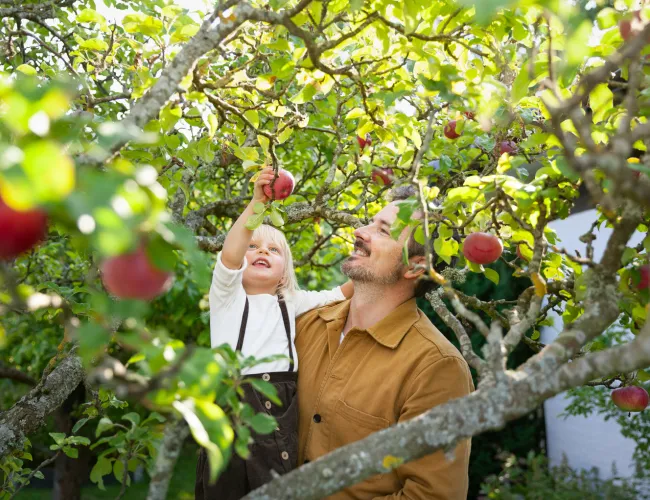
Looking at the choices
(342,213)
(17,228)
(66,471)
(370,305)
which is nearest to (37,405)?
(370,305)

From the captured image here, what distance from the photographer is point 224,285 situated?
271 cm

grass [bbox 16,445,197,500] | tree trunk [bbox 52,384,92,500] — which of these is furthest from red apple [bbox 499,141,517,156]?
grass [bbox 16,445,197,500]

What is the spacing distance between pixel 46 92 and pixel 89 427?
1150 centimetres

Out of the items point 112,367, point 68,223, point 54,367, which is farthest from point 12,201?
point 54,367

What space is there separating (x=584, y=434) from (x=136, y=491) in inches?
271

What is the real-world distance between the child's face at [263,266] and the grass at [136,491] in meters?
7.42

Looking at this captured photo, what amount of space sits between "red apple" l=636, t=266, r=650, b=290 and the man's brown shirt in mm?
874

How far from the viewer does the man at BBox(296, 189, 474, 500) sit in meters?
2.45

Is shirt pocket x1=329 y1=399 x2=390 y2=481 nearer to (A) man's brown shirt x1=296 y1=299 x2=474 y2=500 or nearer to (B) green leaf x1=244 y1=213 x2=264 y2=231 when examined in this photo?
(A) man's brown shirt x1=296 y1=299 x2=474 y2=500

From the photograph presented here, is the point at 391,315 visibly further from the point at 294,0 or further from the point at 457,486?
the point at 294,0

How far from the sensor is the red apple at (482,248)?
2246mm

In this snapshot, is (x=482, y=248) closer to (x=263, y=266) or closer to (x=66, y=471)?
(x=263, y=266)

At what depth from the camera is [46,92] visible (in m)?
0.95

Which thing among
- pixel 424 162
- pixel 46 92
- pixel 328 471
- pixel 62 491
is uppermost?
pixel 424 162
